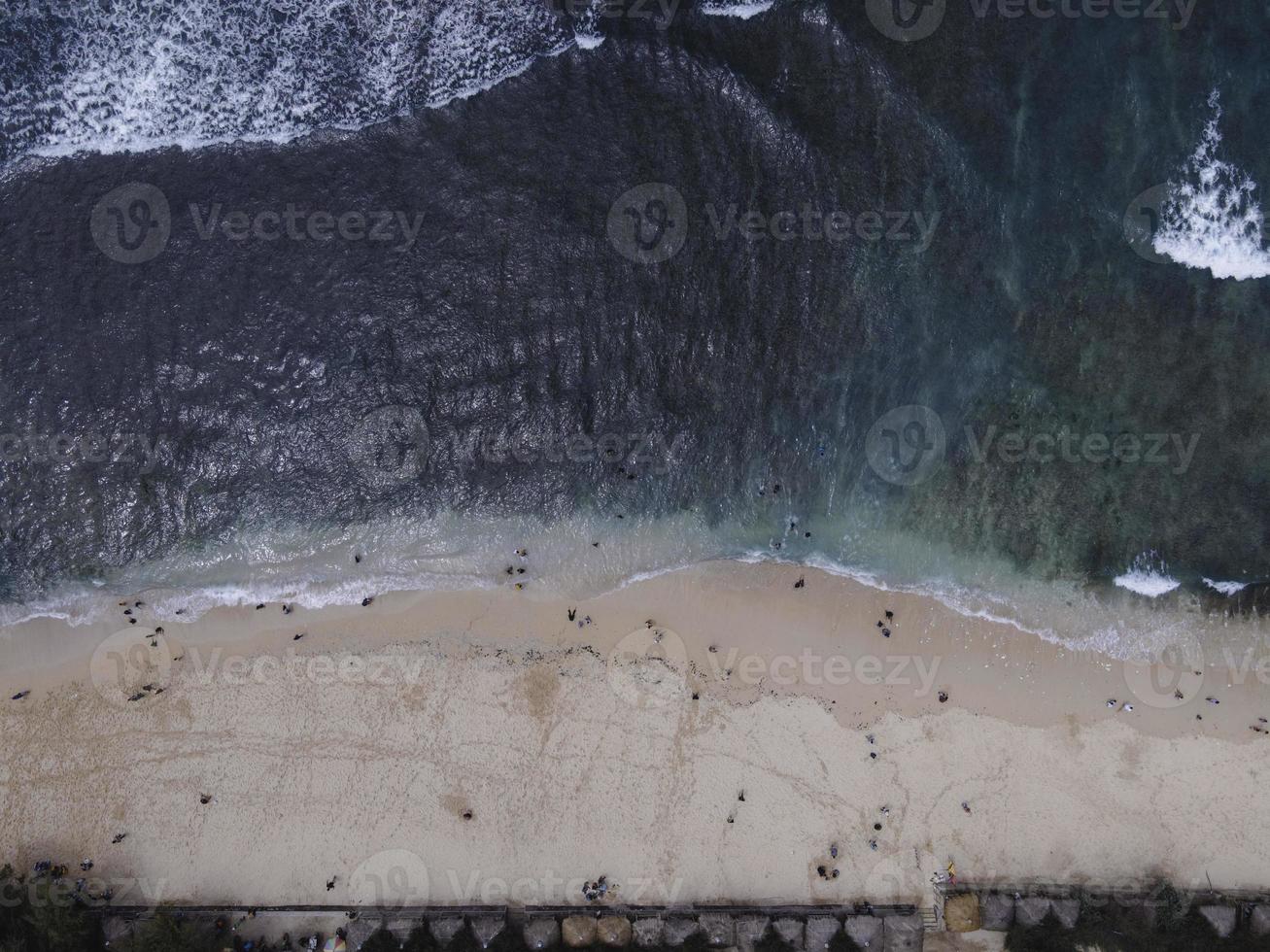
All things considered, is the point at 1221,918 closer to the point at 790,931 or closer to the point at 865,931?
the point at 865,931

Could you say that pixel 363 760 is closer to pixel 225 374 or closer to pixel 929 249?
pixel 225 374

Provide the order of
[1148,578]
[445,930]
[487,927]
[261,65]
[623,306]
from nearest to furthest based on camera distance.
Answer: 1. [445,930]
2. [487,927]
3. [623,306]
4. [1148,578]
5. [261,65]

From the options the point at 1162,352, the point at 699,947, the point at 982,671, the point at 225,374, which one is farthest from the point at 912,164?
the point at 699,947

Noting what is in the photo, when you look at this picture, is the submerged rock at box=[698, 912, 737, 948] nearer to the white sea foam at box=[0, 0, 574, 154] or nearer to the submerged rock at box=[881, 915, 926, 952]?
the submerged rock at box=[881, 915, 926, 952]

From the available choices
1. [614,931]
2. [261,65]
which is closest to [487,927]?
[614,931]

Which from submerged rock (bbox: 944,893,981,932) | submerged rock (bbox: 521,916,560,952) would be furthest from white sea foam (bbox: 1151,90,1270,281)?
submerged rock (bbox: 521,916,560,952)
